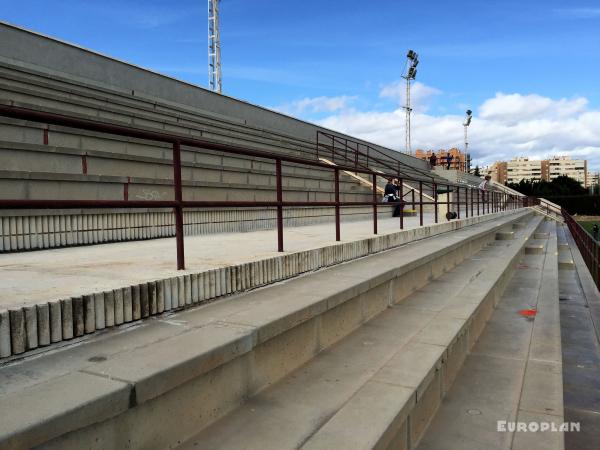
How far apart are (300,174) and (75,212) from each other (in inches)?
266

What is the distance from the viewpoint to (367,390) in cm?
234

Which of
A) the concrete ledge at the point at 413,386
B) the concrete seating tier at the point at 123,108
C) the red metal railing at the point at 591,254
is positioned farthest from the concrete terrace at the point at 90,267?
the red metal railing at the point at 591,254

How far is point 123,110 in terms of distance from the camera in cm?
853

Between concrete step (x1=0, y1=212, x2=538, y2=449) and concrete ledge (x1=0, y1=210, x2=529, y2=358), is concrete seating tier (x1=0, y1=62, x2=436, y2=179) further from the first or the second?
concrete step (x1=0, y1=212, x2=538, y2=449)

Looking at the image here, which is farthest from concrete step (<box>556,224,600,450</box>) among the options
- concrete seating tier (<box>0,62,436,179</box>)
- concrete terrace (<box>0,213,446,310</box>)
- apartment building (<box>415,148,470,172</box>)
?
apartment building (<box>415,148,470,172</box>)

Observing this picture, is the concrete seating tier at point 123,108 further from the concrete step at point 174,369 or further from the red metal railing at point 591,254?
the red metal railing at point 591,254

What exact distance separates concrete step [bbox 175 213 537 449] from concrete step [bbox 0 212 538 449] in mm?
89

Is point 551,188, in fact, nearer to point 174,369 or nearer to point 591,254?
point 591,254

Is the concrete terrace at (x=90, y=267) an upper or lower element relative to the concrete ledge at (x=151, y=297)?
upper

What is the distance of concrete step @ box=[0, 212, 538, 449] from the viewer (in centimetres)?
145

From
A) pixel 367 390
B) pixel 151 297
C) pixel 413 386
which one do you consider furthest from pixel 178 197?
pixel 413 386

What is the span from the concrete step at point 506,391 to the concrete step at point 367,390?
111 millimetres

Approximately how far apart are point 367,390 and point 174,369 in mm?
1045

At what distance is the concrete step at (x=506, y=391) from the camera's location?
2.49 m
